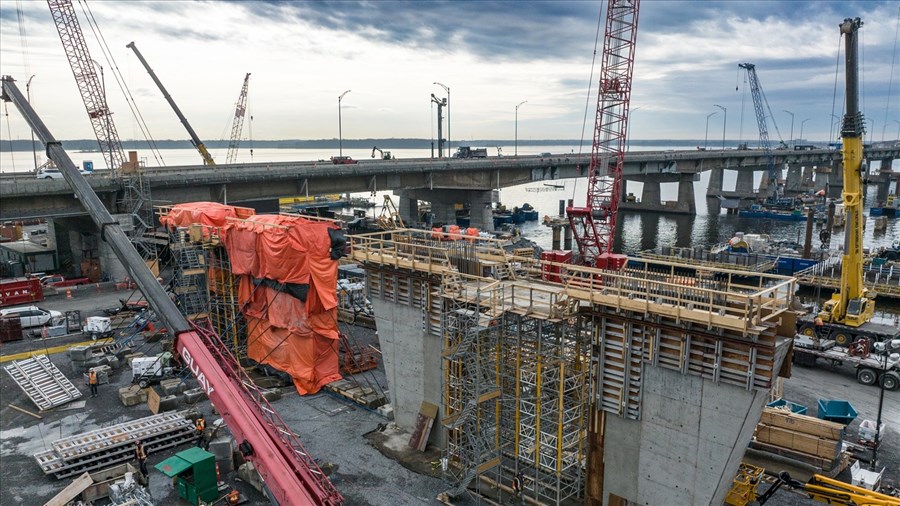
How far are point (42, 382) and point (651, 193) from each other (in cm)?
11910

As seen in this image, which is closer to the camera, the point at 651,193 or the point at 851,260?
the point at 851,260

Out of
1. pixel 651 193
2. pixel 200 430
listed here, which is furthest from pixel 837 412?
pixel 651 193

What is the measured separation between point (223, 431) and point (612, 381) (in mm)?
17003

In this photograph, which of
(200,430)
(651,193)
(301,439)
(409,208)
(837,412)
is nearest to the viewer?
(200,430)

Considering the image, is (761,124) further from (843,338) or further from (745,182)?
(843,338)

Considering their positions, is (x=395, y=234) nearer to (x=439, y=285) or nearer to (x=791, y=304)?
(x=439, y=285)

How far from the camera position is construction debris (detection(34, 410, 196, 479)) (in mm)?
23078

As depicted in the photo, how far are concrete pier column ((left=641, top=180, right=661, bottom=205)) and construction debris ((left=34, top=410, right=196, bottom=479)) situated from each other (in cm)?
11737

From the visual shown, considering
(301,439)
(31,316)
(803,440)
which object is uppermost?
(803,440)

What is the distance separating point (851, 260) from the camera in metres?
41.1

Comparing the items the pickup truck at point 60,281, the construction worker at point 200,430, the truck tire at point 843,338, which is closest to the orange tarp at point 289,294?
the construction worker at point 200,430

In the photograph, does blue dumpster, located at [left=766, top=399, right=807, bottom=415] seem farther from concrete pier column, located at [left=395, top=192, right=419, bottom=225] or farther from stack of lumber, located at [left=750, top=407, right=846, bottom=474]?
concrete pier column, located at [left=395, top=192, right=419, bottom=225]

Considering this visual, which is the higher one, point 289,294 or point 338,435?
point 289,294

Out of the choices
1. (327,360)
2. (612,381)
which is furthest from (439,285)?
(327,360)
